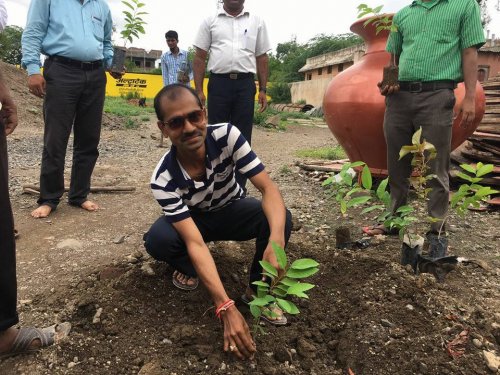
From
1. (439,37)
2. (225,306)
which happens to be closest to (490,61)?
(439,37)

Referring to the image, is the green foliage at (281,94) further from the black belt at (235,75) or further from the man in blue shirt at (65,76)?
the man in blue shirt at (65,76)

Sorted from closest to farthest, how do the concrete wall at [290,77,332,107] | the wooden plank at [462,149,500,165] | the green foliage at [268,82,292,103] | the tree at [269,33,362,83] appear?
1. the wooden plank at [462,149,500,165]
2. the concrete wall at [290,77,332,107]
3. the green foliage at [268,82,292,103]
4. the tree at [269,33,362,83]

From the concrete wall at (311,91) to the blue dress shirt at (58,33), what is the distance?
62.1ft

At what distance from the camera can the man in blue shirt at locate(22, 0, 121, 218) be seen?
2.95 m

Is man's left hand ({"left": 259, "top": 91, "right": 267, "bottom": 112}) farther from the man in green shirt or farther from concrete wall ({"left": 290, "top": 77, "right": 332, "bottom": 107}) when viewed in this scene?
concrete wall ({"left": 290, "top": 77, "right": 332, "bottom": 107})

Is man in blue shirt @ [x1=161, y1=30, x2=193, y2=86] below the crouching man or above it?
above

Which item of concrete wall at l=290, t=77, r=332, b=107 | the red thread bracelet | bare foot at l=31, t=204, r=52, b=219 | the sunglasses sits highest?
concrete wall at l=290, t=77, r=332, b=107

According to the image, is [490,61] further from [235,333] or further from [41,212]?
[235,333]

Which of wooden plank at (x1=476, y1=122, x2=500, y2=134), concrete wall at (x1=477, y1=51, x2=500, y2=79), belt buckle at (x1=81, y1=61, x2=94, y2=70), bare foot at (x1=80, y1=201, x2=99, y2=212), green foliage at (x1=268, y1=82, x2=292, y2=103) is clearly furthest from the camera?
green foliage at (x1=268, y1=82, x2=292, y2=103)

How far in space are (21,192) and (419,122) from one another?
11.1ft

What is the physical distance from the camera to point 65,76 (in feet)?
9.86

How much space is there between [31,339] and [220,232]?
0.90 m

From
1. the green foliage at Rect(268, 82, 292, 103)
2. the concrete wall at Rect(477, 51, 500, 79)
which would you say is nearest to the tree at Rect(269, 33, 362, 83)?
the green foliage at Rect(268, 82, 292, 103)

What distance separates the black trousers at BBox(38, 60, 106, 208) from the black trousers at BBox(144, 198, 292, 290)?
1.54 meters
